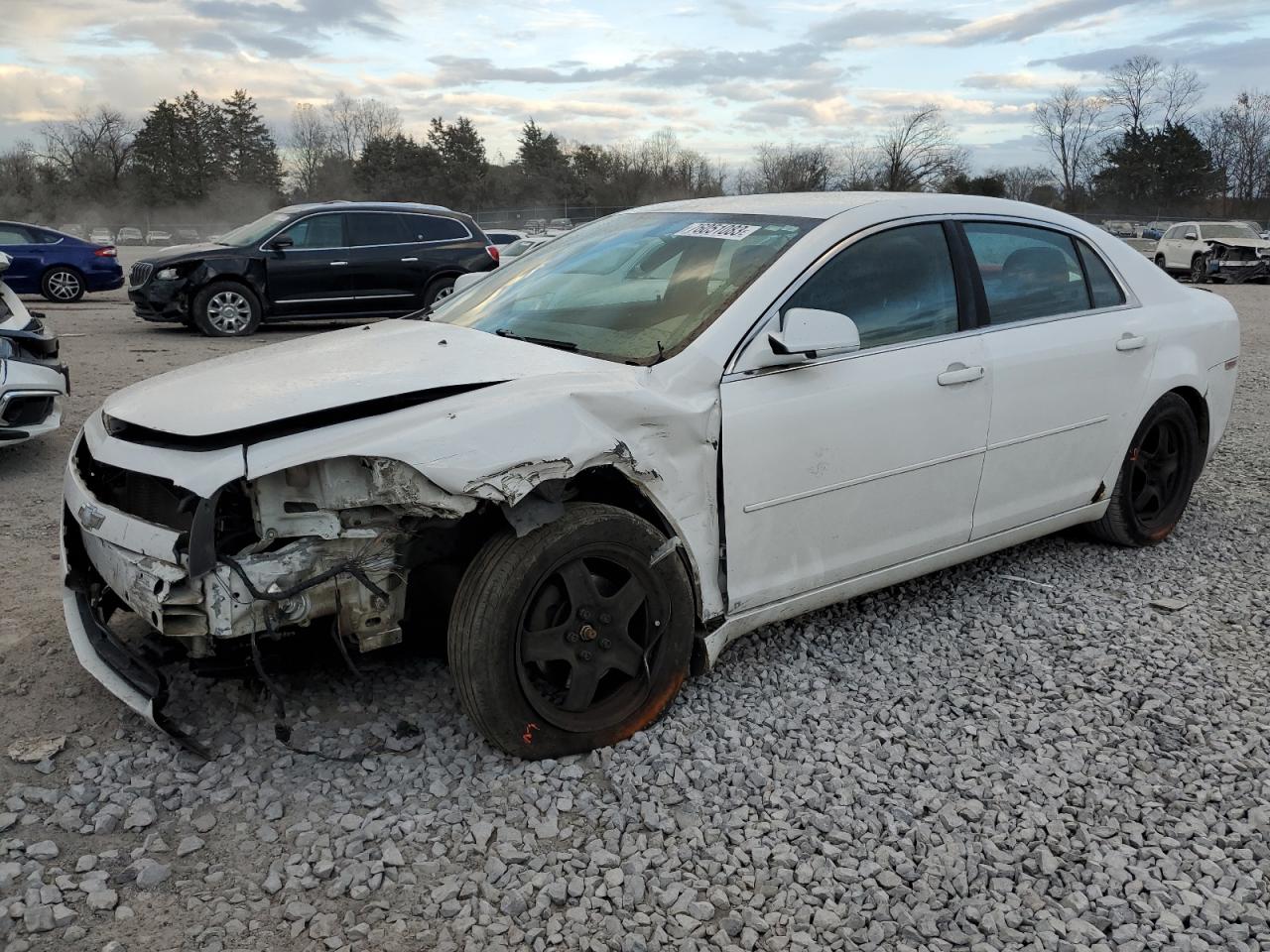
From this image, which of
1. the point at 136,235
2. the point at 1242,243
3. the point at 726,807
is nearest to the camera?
the point at 726,807

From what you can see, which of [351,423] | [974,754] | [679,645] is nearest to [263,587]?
[351,423]

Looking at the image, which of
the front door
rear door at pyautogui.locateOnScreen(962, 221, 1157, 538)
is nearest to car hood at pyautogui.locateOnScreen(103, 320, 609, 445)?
the front door

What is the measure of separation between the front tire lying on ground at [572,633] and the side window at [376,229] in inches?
430

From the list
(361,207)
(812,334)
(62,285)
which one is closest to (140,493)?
(812,334)

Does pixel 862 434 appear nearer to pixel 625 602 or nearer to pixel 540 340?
pixel 625 602

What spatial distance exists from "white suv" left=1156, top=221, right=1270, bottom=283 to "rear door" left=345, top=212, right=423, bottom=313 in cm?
→ 1785

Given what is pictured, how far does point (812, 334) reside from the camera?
315 cm

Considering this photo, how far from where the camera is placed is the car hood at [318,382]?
9.01ft

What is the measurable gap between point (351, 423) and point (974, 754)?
207 centimetres

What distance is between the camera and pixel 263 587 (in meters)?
2.67

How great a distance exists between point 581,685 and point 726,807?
543mm

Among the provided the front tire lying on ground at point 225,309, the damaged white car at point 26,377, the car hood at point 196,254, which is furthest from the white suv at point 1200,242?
the damaged white car at point 26,377

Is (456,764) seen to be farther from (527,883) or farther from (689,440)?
(689,440)

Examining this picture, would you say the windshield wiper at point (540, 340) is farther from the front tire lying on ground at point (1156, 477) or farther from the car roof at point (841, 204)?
the front tire lying on ground at point (1156, 477)
